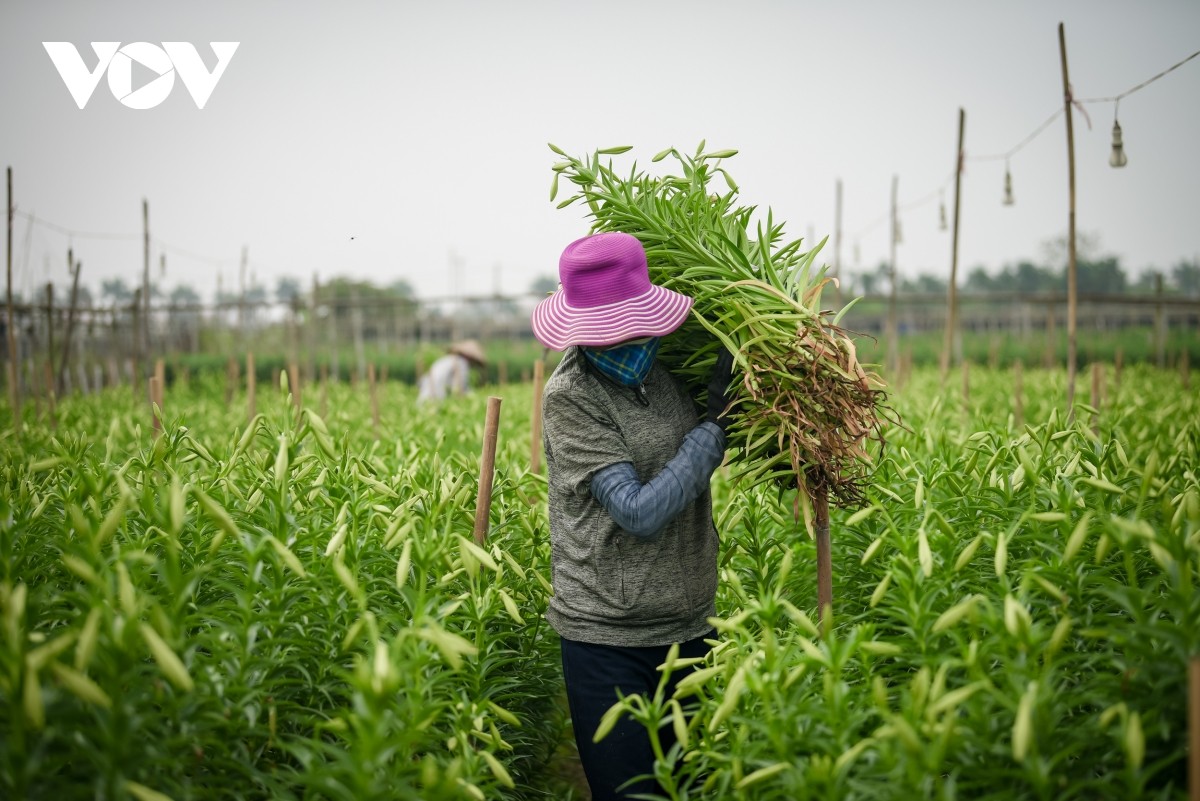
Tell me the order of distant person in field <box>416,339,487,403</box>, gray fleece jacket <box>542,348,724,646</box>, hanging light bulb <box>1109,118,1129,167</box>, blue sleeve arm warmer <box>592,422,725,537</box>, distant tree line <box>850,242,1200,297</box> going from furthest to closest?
1. distant tree line <box>850,242,1200,297</box>
2. distant person in field <box>416,339,487,403</box>
3. hanging light bulb <box>1109,118,1129,167</box>
4. gray fleece jacket <box>542,348,724,646</box>
5. blue sleeve arm warmer <box>592,422,725,537</box>

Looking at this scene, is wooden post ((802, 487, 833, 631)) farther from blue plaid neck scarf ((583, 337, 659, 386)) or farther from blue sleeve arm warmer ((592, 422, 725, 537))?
blue plaid neck scarf ((583, 337, 659, 386))

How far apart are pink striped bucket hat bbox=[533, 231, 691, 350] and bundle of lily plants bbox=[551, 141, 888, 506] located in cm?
12

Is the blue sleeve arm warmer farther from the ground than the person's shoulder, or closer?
closer

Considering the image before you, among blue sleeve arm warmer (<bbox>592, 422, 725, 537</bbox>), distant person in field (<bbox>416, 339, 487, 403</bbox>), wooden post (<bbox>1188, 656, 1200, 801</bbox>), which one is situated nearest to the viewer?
wooden post (<bbox>1188, 656, 1200, 801</bbox>)

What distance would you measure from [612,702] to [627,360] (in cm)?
86

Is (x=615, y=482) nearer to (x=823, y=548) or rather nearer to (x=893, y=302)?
(x=823, y=548)

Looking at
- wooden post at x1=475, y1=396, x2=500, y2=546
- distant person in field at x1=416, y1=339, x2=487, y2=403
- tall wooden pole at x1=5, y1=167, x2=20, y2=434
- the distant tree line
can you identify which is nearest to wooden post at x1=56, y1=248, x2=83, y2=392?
tall wooden pole at x1=5, y1=167, x2=20, y2=434

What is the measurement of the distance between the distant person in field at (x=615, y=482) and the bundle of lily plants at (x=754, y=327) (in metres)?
0.10

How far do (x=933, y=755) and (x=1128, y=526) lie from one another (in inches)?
21.1

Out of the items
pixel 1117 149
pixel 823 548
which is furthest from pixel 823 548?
pixel 1117 149

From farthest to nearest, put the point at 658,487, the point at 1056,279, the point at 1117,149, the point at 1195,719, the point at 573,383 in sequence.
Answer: the point at 1056,279 < the point at 1117,149 < the point at 573,383 < the point at 658,487 < the point at 1195,719

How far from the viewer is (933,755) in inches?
54.2

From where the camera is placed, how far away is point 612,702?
2.06m

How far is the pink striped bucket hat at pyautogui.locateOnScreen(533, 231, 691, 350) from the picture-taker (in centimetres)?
199
